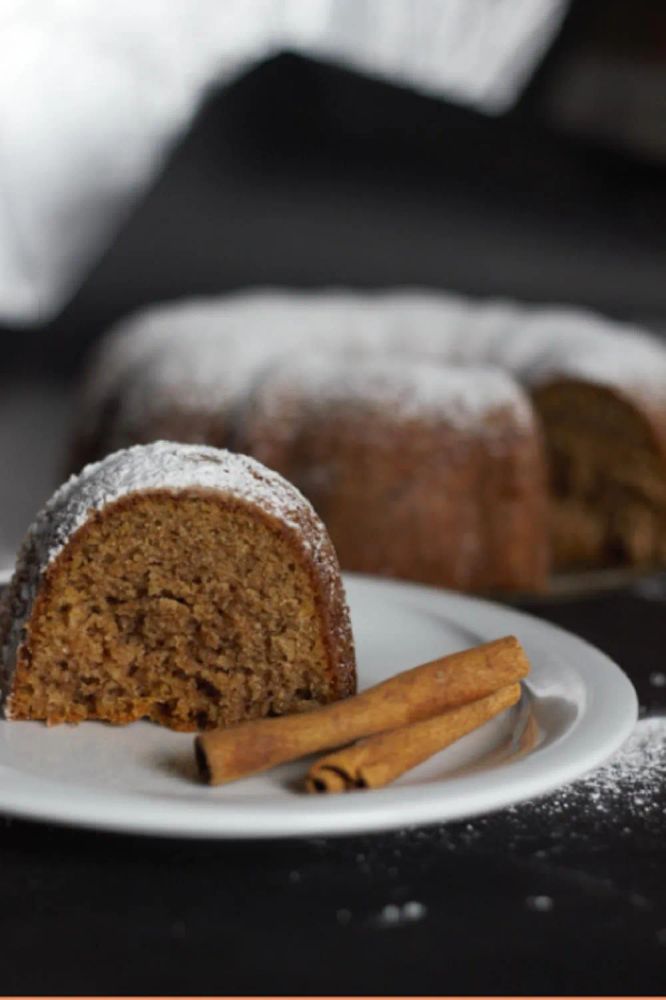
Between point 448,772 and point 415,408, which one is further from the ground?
point 448,772

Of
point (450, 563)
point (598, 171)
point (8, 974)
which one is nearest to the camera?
point (8, 974)

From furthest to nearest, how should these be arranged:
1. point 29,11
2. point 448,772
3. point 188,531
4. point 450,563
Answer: point 29,11 < point 450,563 < point 188,531 < point 448,772

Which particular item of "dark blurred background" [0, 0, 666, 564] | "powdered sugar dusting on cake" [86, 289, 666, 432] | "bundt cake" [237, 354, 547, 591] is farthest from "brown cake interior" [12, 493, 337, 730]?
"dark blurred background" [0, 0, 666, 564]

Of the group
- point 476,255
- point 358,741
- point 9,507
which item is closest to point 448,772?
point 358,741

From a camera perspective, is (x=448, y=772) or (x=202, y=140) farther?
(x=202, y=140)

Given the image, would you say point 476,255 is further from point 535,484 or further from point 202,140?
point 535,484

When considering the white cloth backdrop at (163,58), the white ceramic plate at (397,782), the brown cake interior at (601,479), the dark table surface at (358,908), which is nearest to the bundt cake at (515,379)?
the brown cake interior at (601,479)

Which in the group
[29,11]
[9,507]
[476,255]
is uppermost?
[29,11]

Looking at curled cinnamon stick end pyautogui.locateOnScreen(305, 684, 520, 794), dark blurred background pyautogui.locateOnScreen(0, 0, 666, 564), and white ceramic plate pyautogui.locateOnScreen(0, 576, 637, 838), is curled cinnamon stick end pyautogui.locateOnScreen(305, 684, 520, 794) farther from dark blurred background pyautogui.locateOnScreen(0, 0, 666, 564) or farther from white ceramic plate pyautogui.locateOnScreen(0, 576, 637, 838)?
dark blurred background pyautogui.locateOnScreen(0, 0, 666, 564)

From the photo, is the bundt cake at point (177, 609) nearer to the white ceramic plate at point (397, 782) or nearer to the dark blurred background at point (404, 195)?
the white ceramic plate at point (397, 782)
